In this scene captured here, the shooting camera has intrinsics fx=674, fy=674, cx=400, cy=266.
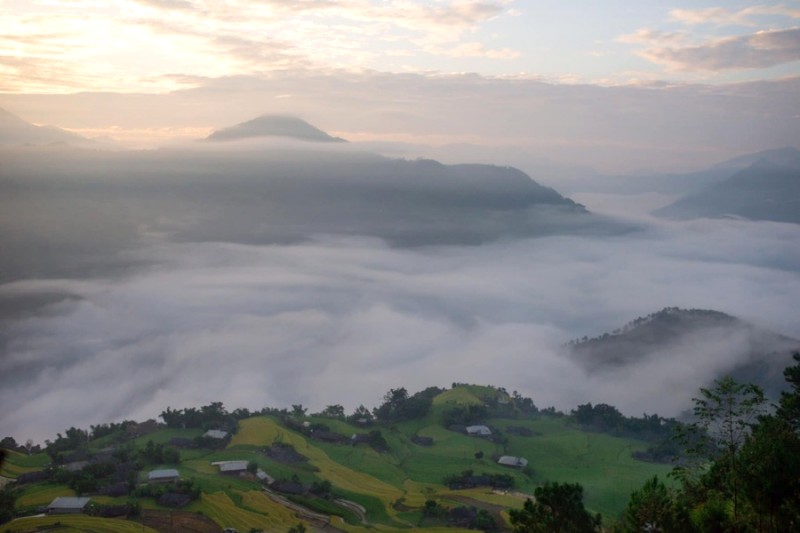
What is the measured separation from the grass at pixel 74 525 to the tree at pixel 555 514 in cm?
1368

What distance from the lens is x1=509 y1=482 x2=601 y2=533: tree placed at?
1295 cm

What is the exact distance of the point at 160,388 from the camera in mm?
58625

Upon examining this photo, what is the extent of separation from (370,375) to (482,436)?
28.8 m

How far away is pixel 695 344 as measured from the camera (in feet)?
177

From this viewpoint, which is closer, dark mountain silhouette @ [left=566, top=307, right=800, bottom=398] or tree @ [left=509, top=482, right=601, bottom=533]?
tree @ [left=509, top=482, right=601, bottom=533]

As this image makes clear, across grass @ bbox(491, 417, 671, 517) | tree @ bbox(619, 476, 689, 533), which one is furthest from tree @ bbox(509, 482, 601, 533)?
grass @ bbox(491, 417, 671, 517)

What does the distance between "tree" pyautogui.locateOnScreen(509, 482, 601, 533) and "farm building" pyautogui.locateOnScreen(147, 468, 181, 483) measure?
1682 centimetres

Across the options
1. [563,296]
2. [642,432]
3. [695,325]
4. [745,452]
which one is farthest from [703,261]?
[745,452]

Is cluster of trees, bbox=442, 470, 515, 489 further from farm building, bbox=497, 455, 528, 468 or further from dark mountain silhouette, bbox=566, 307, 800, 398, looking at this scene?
dark mountain silhouette, bbox=566, 307, 800, 398

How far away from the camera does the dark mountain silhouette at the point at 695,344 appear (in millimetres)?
48875

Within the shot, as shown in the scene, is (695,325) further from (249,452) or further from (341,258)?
(341,258)

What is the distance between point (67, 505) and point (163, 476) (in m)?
3.59

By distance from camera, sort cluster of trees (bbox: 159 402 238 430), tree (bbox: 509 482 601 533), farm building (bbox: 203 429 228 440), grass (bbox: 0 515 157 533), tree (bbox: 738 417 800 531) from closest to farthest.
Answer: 1. tree (bbox: 738 417 800 531)
2. tree (bbox: 509 482 601 533)
3. grass (bbox: 0 515 157 533)
4. farm building (bbox: 203 429 228 440)
5. cluster of trees (bbox: 159 402 238 430)

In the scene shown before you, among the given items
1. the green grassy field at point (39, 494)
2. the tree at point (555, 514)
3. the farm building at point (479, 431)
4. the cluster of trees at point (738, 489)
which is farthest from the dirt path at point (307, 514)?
the cluster of trees at point (738, 489)
